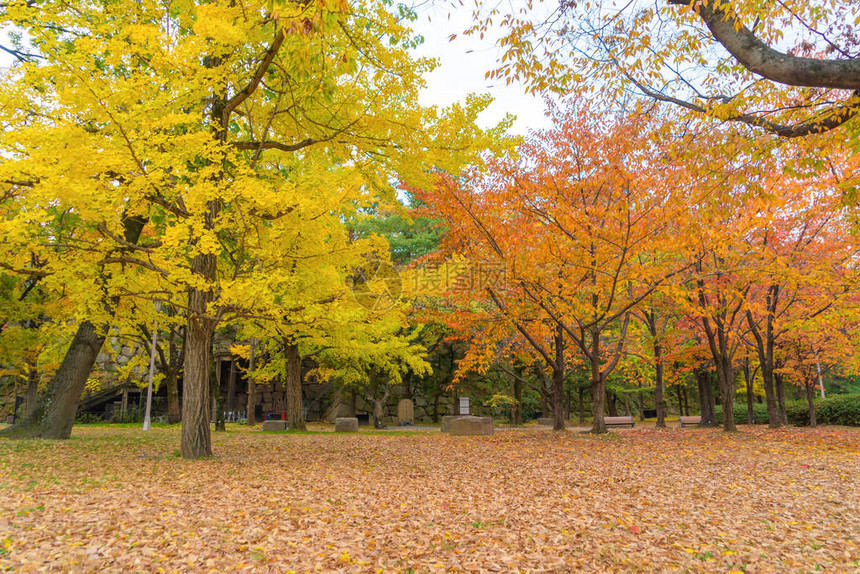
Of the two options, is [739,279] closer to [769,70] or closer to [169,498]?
Result: [769,70]

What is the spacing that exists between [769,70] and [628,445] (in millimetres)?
8099

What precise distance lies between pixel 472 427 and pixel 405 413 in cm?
1107

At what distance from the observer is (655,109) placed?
21.9 ft

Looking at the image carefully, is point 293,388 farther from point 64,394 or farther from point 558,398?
point 558,398

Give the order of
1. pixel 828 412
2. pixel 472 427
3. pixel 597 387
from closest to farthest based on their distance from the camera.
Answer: pixel 597 387 < pixel 472 427 < pixel 828 412

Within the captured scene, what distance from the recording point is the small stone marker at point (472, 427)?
1372cm

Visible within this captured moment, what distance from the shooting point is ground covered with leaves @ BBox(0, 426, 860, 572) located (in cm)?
357

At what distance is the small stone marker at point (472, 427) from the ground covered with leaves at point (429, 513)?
5.61m

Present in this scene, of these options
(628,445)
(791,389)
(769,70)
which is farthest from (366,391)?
(791,389)

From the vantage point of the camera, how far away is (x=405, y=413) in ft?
79.8

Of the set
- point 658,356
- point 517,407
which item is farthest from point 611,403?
point 658,356

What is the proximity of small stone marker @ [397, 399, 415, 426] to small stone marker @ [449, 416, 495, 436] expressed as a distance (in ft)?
35.0

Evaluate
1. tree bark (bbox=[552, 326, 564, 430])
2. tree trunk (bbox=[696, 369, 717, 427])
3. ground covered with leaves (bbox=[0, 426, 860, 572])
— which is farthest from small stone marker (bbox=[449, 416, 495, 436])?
tree trunk (bbox=[696, 369, 717, 427])

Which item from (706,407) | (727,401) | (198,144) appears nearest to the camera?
(198,144)
